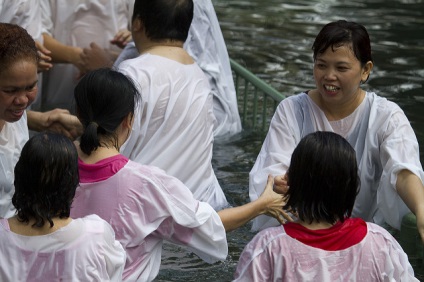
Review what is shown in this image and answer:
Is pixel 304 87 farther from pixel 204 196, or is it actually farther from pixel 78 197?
pixel 78 197

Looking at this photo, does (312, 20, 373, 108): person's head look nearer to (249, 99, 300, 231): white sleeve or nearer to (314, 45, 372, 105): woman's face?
(314, 45, 372, 105): woman's face

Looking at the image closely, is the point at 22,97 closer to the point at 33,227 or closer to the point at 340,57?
the point at 33,227

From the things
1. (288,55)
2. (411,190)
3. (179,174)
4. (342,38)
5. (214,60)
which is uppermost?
(342,38)

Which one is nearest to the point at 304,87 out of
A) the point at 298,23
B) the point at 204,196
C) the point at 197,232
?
the point at 298,23

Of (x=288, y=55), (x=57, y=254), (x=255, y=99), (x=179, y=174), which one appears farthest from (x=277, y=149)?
(x=288, y=55)

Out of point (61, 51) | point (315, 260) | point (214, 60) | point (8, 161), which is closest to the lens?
point (315, 260)

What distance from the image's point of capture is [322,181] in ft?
12.3

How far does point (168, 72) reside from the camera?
5.54 meters

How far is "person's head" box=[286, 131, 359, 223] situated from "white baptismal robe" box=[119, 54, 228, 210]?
1.63 metres

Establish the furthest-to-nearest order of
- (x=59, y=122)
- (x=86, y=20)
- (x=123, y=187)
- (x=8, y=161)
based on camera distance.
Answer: (x=86, y=20), (x=59, y=122), (x=8, y=161), (x=123, y=187)

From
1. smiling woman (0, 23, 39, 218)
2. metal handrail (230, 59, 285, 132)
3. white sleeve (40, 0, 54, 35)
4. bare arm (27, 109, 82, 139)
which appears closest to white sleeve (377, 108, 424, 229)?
bare arm (27, 109, 82, 139)

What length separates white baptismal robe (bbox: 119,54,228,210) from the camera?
543 cm

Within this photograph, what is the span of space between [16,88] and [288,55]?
6543mm

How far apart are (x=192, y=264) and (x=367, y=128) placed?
1.30m
